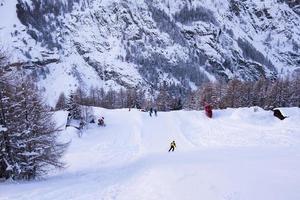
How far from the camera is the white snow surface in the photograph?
2031cm

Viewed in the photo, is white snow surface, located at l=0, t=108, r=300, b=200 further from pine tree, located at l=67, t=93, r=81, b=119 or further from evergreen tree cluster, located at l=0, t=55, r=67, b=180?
pine tree, located at l=67, t=93, r=81, b=119

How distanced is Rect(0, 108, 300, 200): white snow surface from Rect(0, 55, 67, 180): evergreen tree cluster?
1764 mm

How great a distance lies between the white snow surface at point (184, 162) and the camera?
20.3 metres

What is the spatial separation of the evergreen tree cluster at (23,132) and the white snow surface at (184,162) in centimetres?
176

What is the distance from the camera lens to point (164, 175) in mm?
24609

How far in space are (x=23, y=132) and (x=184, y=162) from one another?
10.9 m

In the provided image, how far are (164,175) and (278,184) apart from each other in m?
6.94

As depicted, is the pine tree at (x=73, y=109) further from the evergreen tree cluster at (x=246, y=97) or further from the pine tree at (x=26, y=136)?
the evergreen tree cluster at (x=246, y=97)

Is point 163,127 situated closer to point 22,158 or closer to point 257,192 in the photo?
point 22,158

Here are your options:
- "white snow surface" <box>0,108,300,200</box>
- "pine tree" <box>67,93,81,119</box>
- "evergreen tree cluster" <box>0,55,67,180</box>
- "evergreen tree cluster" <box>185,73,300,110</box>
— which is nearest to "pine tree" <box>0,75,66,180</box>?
"evergreen tree cluster" <box>0,55,67,180</box>

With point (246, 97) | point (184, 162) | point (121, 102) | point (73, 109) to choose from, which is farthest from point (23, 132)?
point (121, 102)

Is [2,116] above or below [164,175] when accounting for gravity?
above

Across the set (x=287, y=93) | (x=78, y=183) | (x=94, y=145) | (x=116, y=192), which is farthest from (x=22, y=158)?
(x=287, y=93)

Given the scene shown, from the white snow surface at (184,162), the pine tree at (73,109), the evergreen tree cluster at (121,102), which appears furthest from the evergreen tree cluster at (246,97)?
the white snow surface at (184,162)
